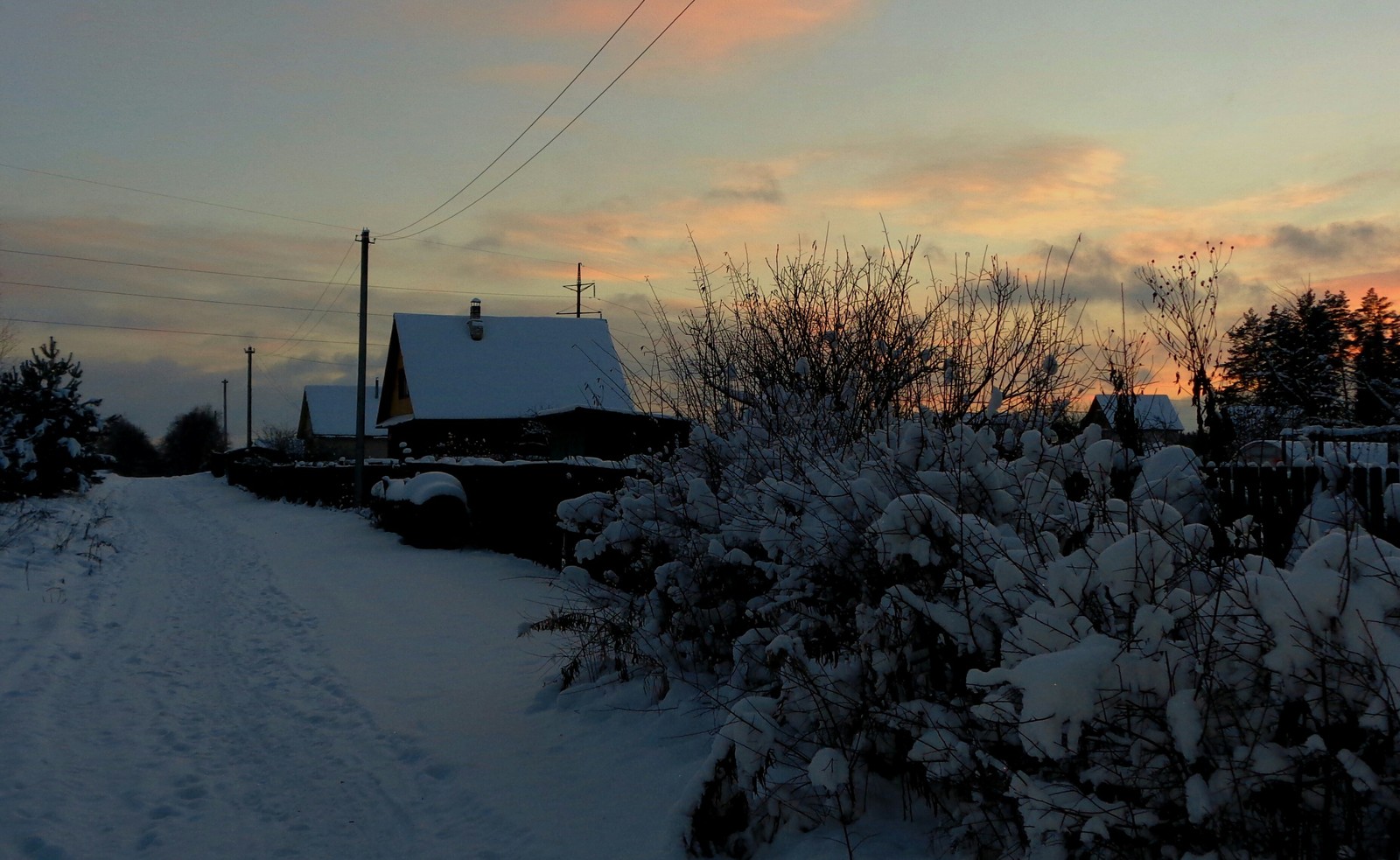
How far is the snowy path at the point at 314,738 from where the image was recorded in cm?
468

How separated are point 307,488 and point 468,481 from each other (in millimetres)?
15954

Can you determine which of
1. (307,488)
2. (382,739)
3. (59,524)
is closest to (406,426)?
(307,488)

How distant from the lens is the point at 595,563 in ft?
32.6

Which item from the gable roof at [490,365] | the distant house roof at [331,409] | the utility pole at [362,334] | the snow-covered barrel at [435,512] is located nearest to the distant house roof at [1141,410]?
the snow-covered barrel at [435,512]

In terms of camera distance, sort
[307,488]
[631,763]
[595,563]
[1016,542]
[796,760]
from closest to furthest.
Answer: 1. [1016,542]
2. [796,760]
3. [631,763]
4. [595,563]
5. [307,488]

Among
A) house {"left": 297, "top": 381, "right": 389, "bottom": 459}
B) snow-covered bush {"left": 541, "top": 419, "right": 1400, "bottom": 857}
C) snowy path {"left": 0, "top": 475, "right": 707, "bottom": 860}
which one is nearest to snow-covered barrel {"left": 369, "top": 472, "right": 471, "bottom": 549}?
snowy path {"left": 0, "top": 475, "right": 707, "bottom": 860}

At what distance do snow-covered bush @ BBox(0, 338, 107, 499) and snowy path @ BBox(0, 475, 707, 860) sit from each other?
21.0 metres

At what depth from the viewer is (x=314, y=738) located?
20.3 feet

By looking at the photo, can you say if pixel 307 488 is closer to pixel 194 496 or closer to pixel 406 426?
pixel 406 426

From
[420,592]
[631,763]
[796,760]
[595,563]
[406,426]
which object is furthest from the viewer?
[406,426]

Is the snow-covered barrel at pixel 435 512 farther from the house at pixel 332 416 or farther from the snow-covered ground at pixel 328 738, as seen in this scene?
the house at pixel 332 416

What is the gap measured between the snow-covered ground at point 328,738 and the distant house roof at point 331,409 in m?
56.1

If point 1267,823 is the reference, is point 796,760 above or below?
below

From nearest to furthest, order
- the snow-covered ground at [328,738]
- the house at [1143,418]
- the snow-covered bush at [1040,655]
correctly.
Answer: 1. the snow-covered bush at [1040,655]
2. the snow-covered ground at [328,738]
3. the house at [1143,418]
